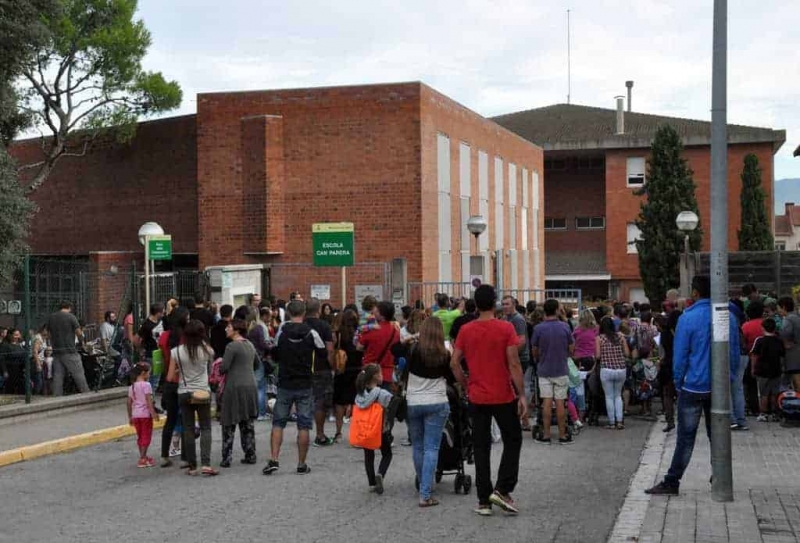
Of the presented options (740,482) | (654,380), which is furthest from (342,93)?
(740,482)

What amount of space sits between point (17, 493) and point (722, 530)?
684 centimetres

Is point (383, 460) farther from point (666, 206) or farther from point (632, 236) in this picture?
point (632, 236)

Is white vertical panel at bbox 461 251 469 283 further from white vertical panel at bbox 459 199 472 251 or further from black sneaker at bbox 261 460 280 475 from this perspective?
black sneaker at bbox 261 460 280 475

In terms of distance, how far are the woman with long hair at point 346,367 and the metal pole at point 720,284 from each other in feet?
17.8

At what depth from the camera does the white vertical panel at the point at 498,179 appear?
122 ft

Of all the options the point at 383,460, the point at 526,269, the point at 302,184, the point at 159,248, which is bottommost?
the point at 383,460

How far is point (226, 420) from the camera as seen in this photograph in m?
11.2

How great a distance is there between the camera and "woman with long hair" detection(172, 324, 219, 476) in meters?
11.1

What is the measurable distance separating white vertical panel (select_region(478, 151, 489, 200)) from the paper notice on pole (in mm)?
25333

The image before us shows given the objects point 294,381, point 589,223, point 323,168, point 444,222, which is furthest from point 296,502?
point 589,223

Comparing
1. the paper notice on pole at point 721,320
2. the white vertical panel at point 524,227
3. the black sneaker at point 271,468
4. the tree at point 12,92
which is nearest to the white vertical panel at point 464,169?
the white vertical panel at point 524,227

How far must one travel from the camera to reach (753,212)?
5569 cm

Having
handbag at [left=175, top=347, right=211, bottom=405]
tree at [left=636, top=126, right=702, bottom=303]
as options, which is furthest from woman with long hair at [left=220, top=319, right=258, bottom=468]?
tree at [left=636, top=126, right=702, bottom=303]

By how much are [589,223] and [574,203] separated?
58.4 inches
